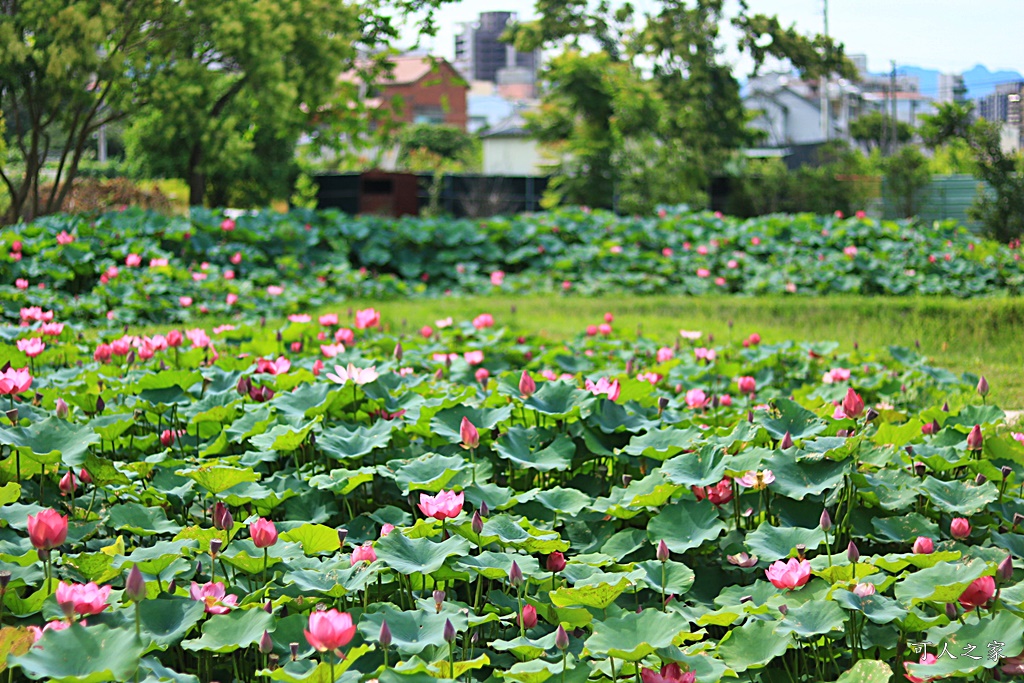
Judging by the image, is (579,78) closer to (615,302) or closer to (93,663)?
(615,302)

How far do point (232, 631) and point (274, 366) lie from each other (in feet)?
5.22

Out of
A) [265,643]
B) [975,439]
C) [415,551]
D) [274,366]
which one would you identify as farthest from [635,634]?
[274,366]

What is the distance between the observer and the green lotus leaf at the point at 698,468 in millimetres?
2289

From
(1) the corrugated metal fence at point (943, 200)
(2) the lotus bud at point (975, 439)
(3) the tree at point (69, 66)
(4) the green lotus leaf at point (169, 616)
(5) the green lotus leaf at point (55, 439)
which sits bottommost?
(4) the green lotus leaf at point (169, 616)

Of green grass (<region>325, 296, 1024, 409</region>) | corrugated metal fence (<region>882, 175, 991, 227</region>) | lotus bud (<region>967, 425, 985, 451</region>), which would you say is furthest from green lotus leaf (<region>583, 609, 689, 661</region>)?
corrugated metal fence (<region>882, 175, 991, 227</region>)

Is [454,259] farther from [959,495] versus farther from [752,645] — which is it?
[752,645]

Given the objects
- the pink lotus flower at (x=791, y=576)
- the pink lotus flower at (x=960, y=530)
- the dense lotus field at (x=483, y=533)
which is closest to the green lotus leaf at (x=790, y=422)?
the dense lotus field at (x=483, y=533)

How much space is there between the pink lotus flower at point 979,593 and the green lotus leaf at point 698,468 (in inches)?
23.7

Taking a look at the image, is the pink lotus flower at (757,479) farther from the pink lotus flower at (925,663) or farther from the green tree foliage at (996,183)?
the green tree foliage at (996,183)

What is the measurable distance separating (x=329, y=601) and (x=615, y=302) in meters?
6.21

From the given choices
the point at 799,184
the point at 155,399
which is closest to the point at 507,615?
the point at 155,399

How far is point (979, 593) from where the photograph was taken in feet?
5.89

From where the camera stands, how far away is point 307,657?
1772mm

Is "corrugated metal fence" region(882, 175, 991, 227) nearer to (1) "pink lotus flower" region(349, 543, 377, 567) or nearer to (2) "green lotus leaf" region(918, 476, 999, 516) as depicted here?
(2) "green lotus leaf" region(918, 476, 999, 516)
